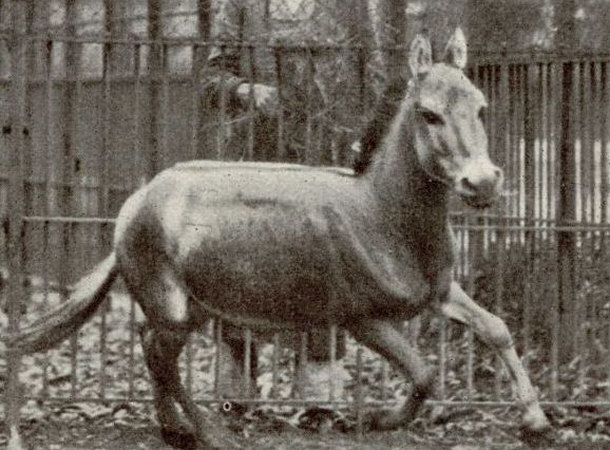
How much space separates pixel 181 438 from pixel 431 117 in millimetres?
2495

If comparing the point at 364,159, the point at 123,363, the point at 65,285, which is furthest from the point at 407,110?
the point at 123,363

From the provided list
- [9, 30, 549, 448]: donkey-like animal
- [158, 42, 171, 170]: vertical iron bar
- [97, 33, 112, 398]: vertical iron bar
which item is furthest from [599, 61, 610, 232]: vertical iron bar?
[97, 33, 112, 398]: vertical iron bar

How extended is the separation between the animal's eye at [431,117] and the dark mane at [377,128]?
0.34m

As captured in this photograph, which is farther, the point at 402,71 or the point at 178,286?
the point at 402,71

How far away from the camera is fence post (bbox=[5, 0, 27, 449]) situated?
9.89 m

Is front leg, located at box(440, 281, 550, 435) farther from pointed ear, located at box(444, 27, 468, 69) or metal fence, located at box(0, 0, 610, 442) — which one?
pointed ear, located at box(444, 27, 468, 69)

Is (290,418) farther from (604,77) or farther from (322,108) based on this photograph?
(604,77)

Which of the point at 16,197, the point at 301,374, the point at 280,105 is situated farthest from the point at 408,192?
the point at 16,197

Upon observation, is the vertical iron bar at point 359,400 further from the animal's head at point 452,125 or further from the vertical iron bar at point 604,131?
the vertical iron bar at point 604,131

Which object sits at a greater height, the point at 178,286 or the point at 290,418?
the point at 178,286

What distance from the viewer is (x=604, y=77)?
10.8 m

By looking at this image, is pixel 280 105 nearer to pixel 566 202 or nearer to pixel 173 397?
pixel 173 397

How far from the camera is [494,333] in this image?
880 cm

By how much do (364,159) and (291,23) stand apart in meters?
1.93
